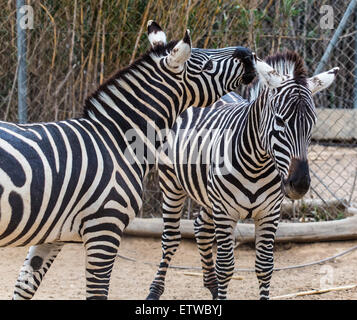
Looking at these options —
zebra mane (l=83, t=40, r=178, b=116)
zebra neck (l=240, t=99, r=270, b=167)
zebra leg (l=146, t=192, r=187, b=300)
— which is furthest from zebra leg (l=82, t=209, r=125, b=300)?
zebra leg (l=146, t=192, r=187, b=300)

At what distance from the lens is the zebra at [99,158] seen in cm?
312

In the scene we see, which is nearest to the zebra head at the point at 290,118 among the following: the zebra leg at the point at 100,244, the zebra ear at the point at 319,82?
the zebra ear at the point at 319,82

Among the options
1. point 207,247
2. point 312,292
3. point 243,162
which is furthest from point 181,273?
point 243,162

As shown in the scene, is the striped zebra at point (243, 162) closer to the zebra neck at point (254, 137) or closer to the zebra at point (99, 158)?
the zebra neck at point (254, 137)

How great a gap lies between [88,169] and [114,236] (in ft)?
1.34

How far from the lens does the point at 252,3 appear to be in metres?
6.09

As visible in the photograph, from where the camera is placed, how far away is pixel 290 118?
3607mm

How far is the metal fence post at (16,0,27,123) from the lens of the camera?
574 centimetres

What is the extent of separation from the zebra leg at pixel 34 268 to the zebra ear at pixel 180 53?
1.33 metres

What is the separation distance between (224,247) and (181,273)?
4.63 feet

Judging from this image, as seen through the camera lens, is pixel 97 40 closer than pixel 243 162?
No

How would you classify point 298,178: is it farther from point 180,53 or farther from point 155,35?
point 155,35

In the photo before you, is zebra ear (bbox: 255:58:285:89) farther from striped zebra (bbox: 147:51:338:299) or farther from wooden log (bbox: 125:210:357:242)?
wooden log (bbox: 125:210:357:242)
